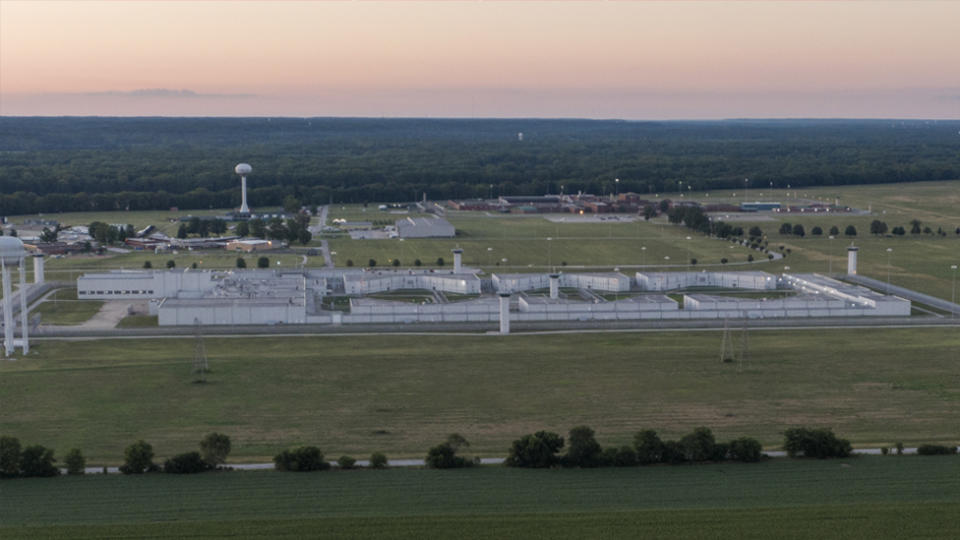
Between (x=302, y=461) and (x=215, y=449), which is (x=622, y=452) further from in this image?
(x=215, y=449)

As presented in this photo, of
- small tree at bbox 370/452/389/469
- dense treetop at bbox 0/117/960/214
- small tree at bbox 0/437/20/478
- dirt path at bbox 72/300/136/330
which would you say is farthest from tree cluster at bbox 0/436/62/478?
dense treetop at bbox 0/117/960/214

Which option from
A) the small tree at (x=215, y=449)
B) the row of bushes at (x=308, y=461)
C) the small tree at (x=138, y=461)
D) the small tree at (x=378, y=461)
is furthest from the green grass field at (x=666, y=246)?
the small tree at (x=138, y=461)

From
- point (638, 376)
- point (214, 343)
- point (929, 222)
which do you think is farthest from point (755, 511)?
point (929, 222)

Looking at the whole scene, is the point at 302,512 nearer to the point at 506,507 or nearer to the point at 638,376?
the point at 506,507

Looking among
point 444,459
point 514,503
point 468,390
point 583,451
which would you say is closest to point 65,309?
point 468,390

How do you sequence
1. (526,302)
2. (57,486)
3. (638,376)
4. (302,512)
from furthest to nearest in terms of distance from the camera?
1. (526,302)
2. (638,376)
3. (57,486)
4. (302,512)

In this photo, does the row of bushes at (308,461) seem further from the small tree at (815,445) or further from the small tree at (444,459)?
the small tree at (815,445)

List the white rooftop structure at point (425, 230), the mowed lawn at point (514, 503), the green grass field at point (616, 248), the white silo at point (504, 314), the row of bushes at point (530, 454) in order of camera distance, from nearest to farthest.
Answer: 1. the mowed lawn at point (514, 503)
2. the row of bushes at point (530, 454)
3. the white silo at point (504, 314)
4. the green grass field at point (616, 248)
5. the white rooftop structure at point (425, 230)
